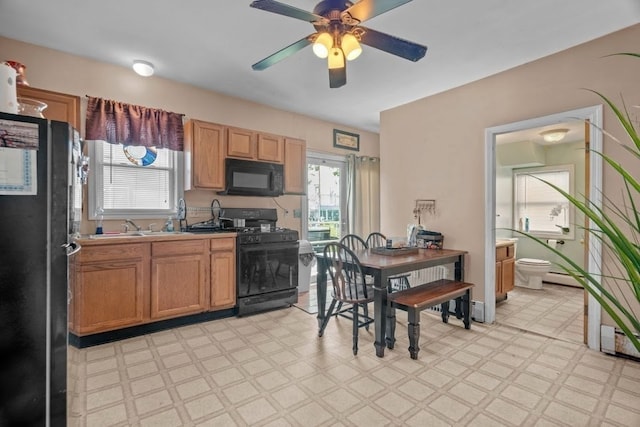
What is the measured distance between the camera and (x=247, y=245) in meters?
3.60

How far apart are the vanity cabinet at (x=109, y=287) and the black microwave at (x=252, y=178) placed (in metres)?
1.23

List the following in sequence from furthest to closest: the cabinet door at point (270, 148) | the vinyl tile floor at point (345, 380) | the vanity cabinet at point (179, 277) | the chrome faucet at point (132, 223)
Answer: the cabinet door at point (270, 148) < the chrome faucet at point (132, 223) < the vanity cabinet at point (179, 277) < the vinyl tile floor at point (345, 380)

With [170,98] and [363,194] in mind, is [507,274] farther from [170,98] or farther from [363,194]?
[170,98]

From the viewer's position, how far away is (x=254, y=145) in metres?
4.05

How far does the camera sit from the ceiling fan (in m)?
1.85

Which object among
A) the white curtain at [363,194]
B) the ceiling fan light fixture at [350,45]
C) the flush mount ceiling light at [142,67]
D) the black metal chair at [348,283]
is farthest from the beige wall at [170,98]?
the ceiling fan light fixture at [350,45]

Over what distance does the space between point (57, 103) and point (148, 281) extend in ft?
6.03

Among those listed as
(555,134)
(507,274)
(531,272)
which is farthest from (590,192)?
(531,272)

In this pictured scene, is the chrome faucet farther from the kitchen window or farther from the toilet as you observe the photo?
the toilet

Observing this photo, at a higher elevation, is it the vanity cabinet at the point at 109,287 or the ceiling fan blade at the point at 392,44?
A: the ceiling fan blade at the point at 392,44

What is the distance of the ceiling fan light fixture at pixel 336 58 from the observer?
213cm

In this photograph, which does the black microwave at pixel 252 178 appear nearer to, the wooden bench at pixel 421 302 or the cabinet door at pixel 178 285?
the cabinet door at pixel 178 285

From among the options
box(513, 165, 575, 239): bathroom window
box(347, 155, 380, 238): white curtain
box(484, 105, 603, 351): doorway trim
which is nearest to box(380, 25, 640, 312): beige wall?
box(484, 105, 603, 351): doorway trim

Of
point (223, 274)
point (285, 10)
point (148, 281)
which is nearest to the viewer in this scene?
point (285, 10)
